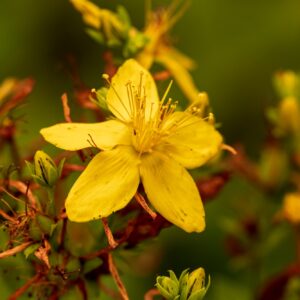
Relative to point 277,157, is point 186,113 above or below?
above

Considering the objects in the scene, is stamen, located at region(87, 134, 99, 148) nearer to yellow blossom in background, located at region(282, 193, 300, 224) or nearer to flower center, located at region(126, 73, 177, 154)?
flower center, located at region(126, 73, 177, 154)

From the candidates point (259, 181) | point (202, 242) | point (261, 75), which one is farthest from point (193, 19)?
point (259, 181)

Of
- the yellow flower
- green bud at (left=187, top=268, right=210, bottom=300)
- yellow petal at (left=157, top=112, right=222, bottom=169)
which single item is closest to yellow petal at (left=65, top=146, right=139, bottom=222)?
the yellow flower

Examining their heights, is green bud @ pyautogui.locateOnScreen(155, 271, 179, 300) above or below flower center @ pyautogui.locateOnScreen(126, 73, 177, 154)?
below

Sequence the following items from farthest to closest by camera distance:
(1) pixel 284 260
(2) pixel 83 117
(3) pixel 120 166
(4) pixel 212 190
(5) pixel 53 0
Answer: (5) pixel 53 0 → (1) pixel 284 260 → (2) pixel 83 117 → (4) pixel 212 190 → (3) pixel 120 166

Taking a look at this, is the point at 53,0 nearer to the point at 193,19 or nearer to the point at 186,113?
the point at 193,19

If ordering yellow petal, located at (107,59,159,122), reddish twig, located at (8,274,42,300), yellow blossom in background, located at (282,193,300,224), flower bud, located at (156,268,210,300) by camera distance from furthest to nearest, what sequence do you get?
yellow blossom in background, located at (282,193,300,224), yellow petal, located at (107,59,159,122), reddish twig, located at (8,274,42,300), flower bud, located at (156,268,210,300)

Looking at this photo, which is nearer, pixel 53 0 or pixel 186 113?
pixel 186 113

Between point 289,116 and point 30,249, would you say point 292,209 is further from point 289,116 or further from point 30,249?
point 30,249
